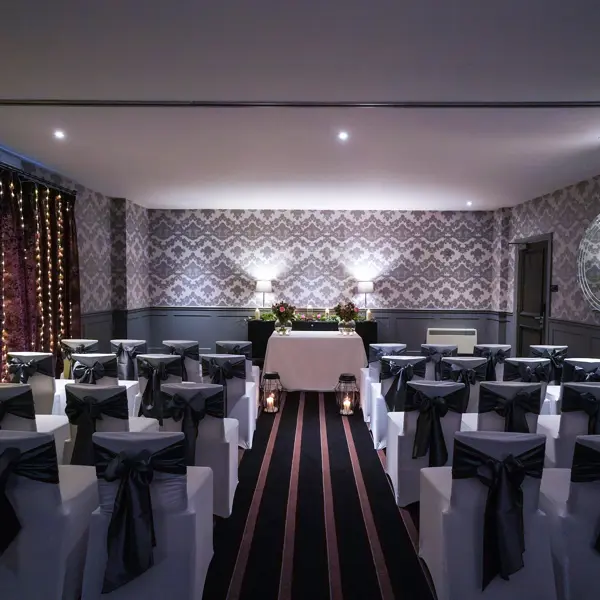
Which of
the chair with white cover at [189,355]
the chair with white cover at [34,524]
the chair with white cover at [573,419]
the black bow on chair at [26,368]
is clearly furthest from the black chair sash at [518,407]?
the black bow on chair at [26,368]

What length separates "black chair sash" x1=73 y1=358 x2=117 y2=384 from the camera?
3.97 m

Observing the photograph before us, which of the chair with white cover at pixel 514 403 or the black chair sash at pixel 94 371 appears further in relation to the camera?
the black chair sash at pixel 94 371

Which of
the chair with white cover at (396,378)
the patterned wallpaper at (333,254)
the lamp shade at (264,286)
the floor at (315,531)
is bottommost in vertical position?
the floor at (315,531)

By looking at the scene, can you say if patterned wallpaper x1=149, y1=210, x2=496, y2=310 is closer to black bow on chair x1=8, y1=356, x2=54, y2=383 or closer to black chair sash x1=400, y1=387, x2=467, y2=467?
black bow on chair x1=8, y1=356, x2=54, y2=383

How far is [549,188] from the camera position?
684 cm

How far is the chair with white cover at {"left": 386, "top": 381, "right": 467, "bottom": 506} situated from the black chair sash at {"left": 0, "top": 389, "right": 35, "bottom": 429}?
7.15ft

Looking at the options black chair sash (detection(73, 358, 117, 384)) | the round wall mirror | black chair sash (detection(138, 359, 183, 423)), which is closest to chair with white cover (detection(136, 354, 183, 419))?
black chair sash (detection(138, 359, 183, 423))

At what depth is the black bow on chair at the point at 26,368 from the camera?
3.87 meters

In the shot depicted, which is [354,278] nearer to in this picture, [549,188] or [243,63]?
[549,188]

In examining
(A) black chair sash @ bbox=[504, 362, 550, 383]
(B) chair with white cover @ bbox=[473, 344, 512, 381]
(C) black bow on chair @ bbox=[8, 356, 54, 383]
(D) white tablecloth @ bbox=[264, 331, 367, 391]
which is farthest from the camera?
(D) white tablecloth @ bbox=[264, 331, 367, 391]

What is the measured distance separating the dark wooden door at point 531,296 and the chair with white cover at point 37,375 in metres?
6.33

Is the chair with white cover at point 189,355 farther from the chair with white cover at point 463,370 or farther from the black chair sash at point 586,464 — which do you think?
the black chair sash at point 586,464

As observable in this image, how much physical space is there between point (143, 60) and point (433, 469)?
9.30ft

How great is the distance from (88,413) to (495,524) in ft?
6.96
